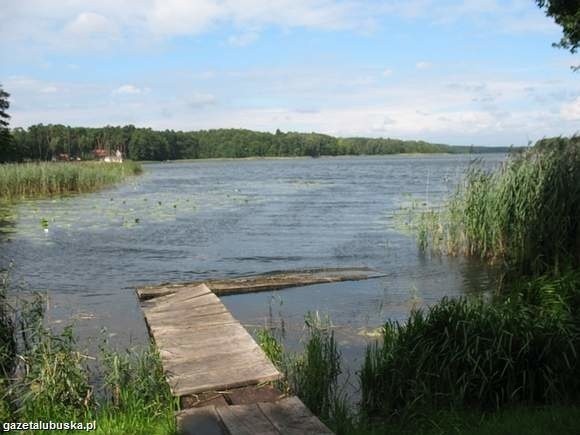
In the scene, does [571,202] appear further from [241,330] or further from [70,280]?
[70,280]

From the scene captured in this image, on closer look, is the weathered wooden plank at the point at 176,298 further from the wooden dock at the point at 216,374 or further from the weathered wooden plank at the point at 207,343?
the weathered wooden plank at the point at 207,343

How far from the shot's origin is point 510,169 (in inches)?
462

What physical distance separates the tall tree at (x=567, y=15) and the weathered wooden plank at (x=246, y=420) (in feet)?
55.7

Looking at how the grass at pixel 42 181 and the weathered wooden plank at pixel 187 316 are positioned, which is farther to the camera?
the grass at pixel 42 181

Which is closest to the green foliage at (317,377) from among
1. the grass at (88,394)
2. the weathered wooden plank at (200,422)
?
the weathered wooden plank at (200,422)

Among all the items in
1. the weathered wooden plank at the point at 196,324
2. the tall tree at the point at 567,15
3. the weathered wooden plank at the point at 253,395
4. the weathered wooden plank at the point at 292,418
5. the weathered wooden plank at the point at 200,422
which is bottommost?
the weathered wooden plank at the point at 196,324

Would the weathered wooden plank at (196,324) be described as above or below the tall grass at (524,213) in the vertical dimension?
below

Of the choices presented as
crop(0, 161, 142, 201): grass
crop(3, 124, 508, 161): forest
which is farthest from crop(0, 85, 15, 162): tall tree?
crop(3, 124, 508, 161): forest

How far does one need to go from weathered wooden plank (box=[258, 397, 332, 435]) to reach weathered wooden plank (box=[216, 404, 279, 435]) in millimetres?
54

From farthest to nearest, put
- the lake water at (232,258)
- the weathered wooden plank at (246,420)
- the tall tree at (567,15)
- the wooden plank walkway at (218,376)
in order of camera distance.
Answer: the tall tree at (567,15), the lake water at (232,258), the wooden plank walkway at (218,376), the weathered wooden plank at (246,420)

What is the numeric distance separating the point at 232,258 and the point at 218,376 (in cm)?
962

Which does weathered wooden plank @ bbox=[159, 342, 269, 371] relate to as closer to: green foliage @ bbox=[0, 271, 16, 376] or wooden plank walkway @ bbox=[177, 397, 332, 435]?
wooden plank walkway @ bbox=[177, 397, 332, 435]

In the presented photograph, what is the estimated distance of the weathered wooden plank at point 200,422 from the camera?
4.23 meters

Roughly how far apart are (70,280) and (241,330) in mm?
6724
